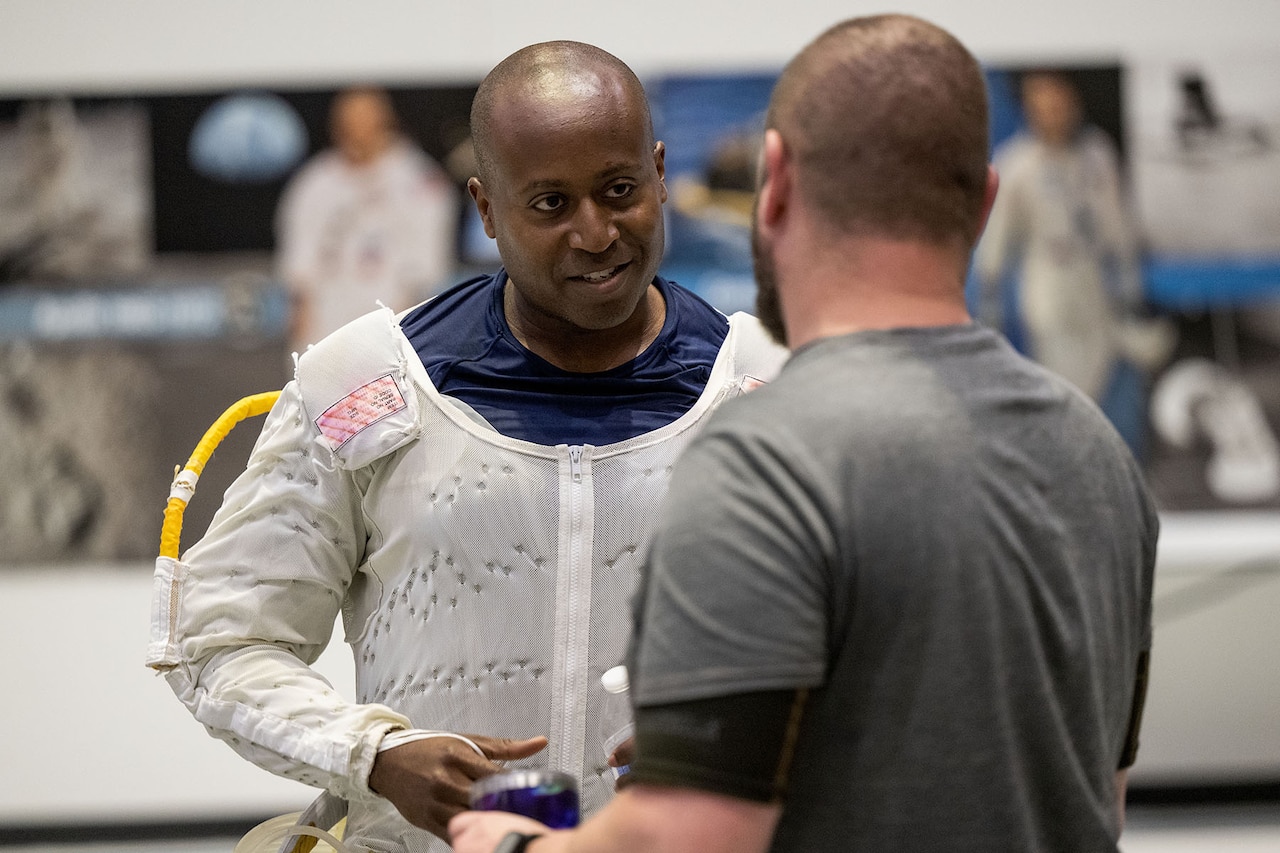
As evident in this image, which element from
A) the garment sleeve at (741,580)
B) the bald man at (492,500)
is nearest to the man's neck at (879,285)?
the garment sleeve at (741,580)

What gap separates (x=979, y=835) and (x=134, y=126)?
11.6 feet

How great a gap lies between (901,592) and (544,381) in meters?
0.75

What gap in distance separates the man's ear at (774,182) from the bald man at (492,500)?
19.6 inches

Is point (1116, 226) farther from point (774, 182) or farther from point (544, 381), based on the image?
point (774, 182)

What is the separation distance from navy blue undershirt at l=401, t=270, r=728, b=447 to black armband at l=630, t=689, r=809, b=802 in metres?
0.70

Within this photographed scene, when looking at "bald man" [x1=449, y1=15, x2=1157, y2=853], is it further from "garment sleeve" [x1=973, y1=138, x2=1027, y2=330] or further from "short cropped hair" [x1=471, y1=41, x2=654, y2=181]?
"garment sleeve" [x1=973, y1=138, x2=1027, y2=330]

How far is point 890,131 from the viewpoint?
3.17ft

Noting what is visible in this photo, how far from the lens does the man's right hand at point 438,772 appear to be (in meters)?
1.30

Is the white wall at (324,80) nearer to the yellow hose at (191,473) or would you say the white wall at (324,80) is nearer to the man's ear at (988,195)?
the yellow hose at (191,473)

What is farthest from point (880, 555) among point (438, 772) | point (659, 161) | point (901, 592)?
point (659, 161)

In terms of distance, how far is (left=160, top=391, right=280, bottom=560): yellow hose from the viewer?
1621mm

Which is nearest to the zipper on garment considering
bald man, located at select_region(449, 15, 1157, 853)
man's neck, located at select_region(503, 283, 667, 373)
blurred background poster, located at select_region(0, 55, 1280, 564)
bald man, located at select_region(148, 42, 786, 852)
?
bald man, located at select_region(148, 42, 786, 852)

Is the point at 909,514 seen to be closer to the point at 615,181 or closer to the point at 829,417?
the point at 829,417

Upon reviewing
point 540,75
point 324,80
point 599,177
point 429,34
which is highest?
point 429,34
